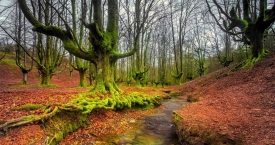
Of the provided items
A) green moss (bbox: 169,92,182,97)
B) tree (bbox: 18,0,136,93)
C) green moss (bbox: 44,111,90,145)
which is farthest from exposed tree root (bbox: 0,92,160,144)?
green moss (bbox: 169,92,182,97)

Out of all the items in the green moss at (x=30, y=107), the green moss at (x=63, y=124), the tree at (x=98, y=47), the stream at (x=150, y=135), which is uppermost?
the tree at (x=98, y=47)

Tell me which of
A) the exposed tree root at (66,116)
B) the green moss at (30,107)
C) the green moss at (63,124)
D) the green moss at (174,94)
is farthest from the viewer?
the green moss at (174,94)

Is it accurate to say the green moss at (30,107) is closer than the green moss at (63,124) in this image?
No

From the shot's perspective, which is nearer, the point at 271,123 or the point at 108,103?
the point at 271,123

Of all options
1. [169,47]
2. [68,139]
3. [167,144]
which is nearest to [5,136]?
[68,139]

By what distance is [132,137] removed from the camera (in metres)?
4.87

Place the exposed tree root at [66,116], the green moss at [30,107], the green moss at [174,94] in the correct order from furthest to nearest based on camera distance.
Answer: the green moss at [174,94], the green moss at [30,107], the exposed tree root at [66,116]

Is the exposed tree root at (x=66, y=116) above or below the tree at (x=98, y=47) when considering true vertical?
below

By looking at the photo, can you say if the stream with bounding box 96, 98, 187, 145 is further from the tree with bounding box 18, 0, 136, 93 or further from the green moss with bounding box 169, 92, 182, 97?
the green moss with bounding box 169, 92, 182, 97

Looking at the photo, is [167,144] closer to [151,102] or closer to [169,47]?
[151,102]

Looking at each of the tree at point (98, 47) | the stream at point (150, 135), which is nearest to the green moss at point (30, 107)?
the stream at point (150, 135)

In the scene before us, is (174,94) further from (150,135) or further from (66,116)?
(66,116)

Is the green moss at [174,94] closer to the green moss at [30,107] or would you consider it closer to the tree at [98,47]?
the tree at [98,47]

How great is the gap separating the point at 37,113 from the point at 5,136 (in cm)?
110
